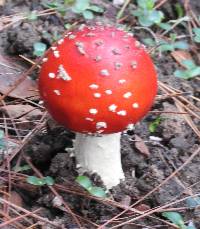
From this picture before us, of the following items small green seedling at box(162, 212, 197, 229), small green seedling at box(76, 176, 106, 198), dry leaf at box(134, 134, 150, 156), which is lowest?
small green seedling at box(162, 212, 197, 229)

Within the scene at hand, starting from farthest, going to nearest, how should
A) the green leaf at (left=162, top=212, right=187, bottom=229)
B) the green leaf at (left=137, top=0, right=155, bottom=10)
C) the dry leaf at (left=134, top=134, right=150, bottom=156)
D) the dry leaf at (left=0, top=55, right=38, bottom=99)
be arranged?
the green leaf at (left=137, top=0, right=155, bottom=10) → the dry leaf at (left=0, top=55, right=38, bottom=99) → the dry leaf at (left=134, top=134, right=150, bottom=156) → the green leaf at (left=162, top=212, right=187, bottom=229)

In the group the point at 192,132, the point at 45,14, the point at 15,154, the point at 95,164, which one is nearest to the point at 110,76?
the point at 95,164

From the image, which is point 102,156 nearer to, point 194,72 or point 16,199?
point 16,199

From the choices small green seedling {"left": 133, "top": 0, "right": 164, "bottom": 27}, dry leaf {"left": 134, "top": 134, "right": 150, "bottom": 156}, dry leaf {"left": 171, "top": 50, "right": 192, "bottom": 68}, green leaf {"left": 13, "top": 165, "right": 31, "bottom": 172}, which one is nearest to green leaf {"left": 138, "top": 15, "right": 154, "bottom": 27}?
small green seedling {"left": 133, "top": 0, "right": 164, "bottom": 27}

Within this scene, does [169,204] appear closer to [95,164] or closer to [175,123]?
[95,164]

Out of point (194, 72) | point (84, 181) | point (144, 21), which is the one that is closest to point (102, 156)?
point (84, 181)

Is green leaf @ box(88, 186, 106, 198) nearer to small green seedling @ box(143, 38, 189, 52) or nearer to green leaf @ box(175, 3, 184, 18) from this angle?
small green seedling @ box(143, 38, 189, 52)

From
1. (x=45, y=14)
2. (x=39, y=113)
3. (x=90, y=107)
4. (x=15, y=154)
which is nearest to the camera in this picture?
(x=90, y=107)
